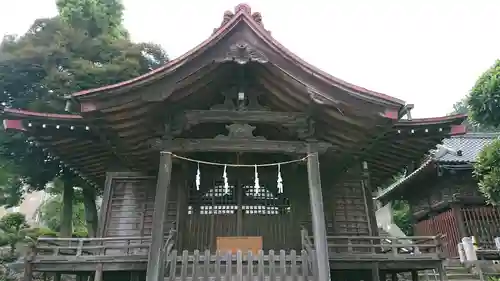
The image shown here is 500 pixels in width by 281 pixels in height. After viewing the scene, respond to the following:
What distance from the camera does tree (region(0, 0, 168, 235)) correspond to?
57.3ft

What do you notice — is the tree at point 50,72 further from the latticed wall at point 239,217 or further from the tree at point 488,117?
the tree at point 488,117

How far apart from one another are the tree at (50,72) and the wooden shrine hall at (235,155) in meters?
7.02

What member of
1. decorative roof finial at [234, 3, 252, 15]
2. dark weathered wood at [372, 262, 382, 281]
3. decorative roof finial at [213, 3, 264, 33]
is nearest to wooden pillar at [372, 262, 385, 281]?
dark weathered wood at [372, 262, 382, 281]

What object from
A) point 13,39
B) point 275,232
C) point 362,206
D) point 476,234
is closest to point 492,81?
point 362,206

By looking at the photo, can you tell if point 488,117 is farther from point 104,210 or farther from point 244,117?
point 104,210

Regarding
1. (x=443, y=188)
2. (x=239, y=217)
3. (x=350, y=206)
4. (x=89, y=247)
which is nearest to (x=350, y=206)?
(x=350, y=206)

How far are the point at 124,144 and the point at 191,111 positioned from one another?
1951 mm

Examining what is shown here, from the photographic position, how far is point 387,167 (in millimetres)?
12438

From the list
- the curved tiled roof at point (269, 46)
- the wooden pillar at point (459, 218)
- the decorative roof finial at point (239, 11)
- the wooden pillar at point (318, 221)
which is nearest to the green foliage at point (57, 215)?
the wooden pillar at point (459, 218)

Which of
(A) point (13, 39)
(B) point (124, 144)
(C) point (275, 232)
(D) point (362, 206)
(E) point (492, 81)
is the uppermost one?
(A) point (13, 39)

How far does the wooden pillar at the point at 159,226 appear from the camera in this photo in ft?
23.1

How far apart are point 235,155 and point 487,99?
666 centimetres

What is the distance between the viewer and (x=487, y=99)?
9492 mm

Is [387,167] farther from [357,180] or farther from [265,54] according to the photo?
[265,54]
